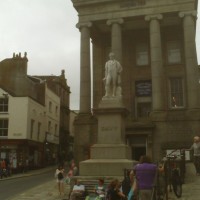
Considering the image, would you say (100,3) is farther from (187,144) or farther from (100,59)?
(187,144)

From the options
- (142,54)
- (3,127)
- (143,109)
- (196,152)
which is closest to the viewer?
(196,152)

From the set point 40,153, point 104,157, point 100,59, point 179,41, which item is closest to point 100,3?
point 100,59

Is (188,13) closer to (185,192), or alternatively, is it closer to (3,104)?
(3,104)

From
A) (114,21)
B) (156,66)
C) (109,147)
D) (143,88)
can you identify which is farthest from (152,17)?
(109,147)

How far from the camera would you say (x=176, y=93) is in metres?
38.7

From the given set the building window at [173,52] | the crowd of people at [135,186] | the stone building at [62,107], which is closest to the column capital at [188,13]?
the building window at [173,52]

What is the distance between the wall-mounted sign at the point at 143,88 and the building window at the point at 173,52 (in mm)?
3443

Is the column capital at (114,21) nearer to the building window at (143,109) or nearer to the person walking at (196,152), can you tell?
the building window at (143,109)

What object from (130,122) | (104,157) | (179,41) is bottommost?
(104,157)

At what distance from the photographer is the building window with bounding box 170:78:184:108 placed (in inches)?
1506

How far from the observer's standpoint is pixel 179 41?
40.0m

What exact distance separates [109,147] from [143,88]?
23.6m

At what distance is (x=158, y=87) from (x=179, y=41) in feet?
27.2

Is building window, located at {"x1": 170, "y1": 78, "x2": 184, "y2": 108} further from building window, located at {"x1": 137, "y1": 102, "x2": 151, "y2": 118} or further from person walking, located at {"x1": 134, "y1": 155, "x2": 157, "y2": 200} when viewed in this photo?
person walking, located at {"x1": 134, "y1": 155, "x2": 157, "y2": 200}
